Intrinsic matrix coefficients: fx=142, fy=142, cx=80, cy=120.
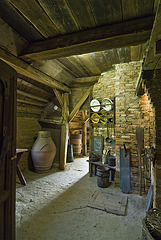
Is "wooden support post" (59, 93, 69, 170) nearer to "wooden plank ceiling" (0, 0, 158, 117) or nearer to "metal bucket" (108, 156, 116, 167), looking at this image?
"metal bucket" (108, 156, 116, 167)

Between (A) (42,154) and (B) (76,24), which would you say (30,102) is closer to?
(A) (42,154)

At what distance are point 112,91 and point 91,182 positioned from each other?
8.62 feet

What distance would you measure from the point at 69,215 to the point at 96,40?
272cm

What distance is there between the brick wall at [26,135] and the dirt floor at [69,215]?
1.15m

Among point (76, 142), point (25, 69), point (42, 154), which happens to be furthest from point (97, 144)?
point (25, 69)

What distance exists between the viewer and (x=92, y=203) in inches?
110

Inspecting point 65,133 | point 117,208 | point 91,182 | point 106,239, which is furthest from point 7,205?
point 65,133

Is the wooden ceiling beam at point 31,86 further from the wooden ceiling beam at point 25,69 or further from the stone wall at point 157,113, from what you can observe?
the stone wall at point 157,113

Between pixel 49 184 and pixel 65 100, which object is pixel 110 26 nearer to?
pixel 65 100

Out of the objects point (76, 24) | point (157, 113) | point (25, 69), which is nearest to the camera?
point (76, 24)

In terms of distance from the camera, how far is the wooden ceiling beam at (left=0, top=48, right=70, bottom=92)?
213cm

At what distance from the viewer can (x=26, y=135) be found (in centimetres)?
482

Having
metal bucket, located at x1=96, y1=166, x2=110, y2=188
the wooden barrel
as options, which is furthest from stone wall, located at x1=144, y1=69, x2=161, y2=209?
the wooden barrel

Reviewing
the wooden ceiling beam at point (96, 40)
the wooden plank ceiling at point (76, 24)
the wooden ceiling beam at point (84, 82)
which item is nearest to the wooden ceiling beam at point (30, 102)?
the wooden ceiling beam at point (84, 82)
